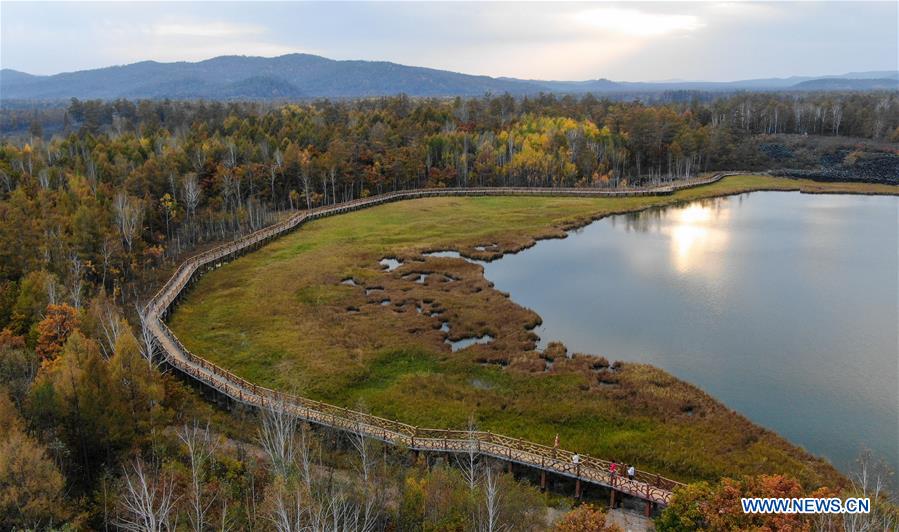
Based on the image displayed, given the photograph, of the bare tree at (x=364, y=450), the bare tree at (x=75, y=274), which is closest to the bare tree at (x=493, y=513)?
the bare tree at (x=364, y=450)

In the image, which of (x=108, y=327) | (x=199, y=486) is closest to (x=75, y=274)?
(x=108, y=327)

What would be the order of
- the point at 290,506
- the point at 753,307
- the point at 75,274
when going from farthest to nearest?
the point at 753,307 → the point at 75,274 → the point at 290,506

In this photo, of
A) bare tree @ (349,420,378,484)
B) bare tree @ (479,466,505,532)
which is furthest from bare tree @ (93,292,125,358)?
bare tree @ (479,466,505,532)

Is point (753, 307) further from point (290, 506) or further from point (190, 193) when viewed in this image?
point (190, 193)

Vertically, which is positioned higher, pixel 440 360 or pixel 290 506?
pixel 290 506

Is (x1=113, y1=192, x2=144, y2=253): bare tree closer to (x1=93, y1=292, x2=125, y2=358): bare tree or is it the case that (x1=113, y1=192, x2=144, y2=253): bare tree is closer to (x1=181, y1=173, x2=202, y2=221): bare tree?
(x1=181, y1=173, x2=202, y2=221): bare tree

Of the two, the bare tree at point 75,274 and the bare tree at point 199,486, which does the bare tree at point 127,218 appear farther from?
the bare tree at point 199,486

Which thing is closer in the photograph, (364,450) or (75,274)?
(364,450)

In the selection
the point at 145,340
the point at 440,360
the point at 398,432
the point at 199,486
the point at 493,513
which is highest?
the point at 145,340
